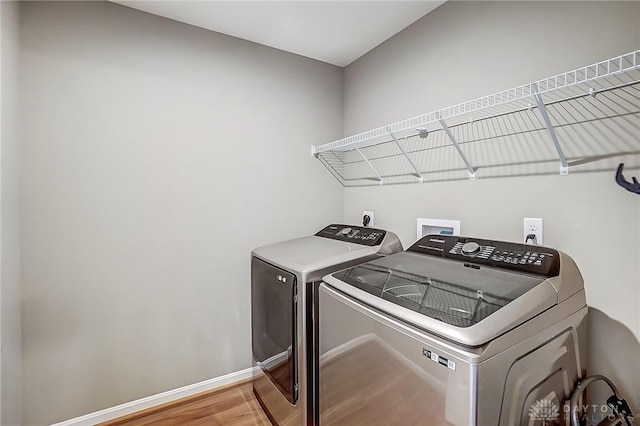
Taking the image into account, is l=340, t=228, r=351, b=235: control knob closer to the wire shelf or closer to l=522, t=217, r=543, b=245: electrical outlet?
the wire shelf

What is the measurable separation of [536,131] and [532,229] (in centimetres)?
42

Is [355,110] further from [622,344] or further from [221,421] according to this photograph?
[221,421]

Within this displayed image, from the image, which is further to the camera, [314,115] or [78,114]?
[314,115]

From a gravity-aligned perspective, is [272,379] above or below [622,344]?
below

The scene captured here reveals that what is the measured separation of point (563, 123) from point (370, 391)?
128cm

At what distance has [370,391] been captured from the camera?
3.55 feet

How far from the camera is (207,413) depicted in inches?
72.7

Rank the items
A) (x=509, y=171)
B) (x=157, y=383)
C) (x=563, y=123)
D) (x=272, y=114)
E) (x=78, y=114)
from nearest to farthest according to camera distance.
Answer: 1. (x=563, y=123)
2. (x=509, y=171)
3. (x=78, y=114)
4. (x=157, y=383)
5. (x=272, y=114)

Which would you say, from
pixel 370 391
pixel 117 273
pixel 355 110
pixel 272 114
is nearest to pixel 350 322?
pixel 370 391

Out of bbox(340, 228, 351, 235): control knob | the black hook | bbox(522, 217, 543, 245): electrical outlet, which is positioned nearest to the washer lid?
bbox(522, 217, 543, 245): electrical outlet

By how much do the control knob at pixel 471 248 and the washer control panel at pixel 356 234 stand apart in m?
0.49

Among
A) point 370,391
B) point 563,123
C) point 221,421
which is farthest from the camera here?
point 221,421

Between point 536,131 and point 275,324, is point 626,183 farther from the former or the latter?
point 275,324

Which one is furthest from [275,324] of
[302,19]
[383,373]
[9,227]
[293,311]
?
[302,19]
